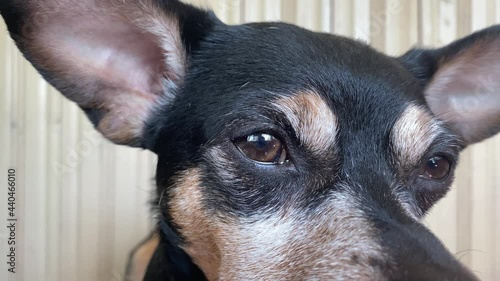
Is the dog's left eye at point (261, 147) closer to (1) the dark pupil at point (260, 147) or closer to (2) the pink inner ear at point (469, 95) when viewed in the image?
(1) the dark pupil at point (260, 147)

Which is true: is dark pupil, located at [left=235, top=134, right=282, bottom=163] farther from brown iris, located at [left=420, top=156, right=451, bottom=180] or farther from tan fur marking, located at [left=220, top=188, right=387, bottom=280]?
brown iris, located at [left=420, top=156, right=451, bottom=180]

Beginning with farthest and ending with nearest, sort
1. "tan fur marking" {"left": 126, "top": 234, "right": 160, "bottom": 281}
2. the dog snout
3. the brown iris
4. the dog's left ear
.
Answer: "tan fur marking" {"left": 126, "top": 234, "right": 160, "bottom": 281} → the dog's left ear → the brown iris → the dog snout

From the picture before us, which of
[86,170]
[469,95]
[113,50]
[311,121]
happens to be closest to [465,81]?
[469,95]

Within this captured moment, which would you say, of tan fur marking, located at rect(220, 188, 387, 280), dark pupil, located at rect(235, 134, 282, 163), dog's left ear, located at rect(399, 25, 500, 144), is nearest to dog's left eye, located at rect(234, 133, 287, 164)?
dark pupil, located at rect(235, 134, 282, 163)

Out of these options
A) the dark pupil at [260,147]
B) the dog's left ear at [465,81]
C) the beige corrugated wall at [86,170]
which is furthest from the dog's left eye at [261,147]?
the beige corrugated wall at [86,170]

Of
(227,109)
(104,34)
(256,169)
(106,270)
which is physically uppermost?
(104,34)

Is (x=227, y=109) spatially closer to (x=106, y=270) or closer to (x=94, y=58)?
(x=94, y=58)

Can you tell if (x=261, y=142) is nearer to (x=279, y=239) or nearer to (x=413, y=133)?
(x=279, y=239)

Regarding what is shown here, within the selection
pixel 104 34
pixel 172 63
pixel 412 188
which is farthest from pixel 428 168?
pixel 104 34
